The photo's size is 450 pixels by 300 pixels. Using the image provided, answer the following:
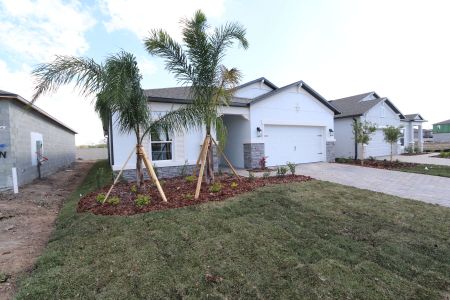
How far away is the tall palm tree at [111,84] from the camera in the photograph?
17.2ft

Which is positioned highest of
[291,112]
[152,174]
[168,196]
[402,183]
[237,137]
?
[291,112]

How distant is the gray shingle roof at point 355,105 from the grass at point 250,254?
497 inches

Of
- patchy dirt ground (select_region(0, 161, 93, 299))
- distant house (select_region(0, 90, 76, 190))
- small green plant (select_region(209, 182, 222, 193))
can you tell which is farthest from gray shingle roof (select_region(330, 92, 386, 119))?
distant house (select_region(0, 90, 76, 190))

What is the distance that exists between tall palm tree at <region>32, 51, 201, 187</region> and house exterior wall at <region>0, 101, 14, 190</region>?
4.57 m

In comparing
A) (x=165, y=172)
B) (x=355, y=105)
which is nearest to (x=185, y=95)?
(x=165, y=172)

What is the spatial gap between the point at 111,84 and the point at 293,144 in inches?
399

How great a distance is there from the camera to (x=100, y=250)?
3664 mm

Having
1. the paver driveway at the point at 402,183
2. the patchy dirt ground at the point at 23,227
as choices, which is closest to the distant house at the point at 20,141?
the patchy dirt ground at the point at 23,227

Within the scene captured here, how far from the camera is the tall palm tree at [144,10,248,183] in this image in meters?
6.42

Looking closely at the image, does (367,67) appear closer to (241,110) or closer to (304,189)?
(241,110)

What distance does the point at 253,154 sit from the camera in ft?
38.2

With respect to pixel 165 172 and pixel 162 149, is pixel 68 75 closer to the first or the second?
pixel 162 149

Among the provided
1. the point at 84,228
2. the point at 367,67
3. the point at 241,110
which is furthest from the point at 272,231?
the point at 367,67

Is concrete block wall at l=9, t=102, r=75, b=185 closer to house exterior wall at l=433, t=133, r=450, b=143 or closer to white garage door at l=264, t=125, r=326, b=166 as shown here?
white garage door at l=264, t=125, r=326, b=166
